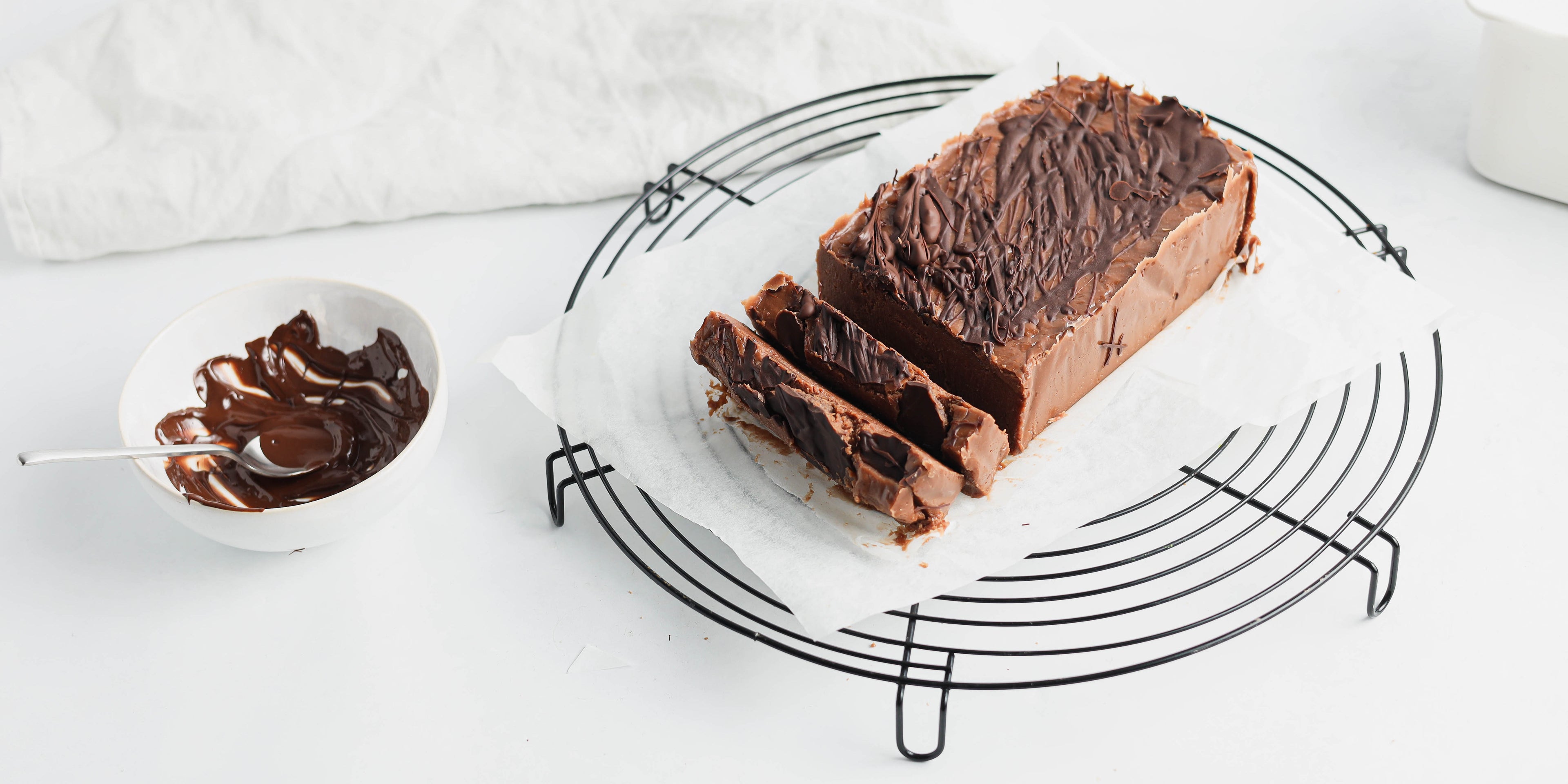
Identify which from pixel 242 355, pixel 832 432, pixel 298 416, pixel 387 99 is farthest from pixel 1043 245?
pixel 387 99

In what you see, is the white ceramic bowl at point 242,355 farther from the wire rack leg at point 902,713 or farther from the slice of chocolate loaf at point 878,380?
the wire rack leg at point 902,713

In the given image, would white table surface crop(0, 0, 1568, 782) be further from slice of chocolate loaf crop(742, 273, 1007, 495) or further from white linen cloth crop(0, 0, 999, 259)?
slice of chocolate loaf crop(742, 273, 1007, 495)

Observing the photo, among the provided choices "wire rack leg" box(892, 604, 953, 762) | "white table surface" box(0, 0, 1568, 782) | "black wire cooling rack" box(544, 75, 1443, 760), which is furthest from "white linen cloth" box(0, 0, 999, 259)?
"wire rack leg" box(892, 604, 953, 762)

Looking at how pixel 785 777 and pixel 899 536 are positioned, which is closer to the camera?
pixel 785 777

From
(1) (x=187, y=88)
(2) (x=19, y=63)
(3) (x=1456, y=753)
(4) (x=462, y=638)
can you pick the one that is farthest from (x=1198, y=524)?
(2) (x=19, y=63)

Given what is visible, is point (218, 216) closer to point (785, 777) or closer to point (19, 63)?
point (19, 63)
